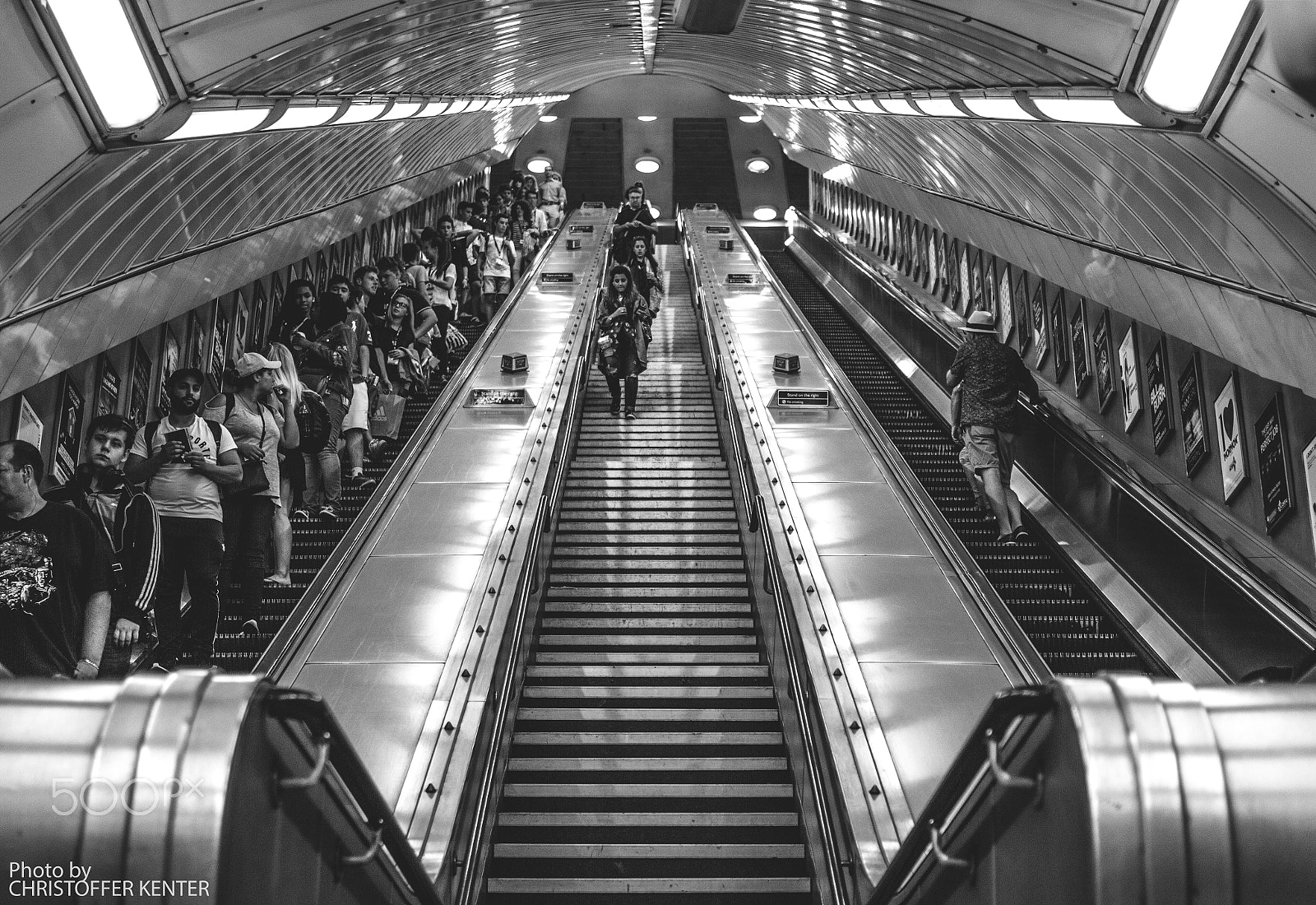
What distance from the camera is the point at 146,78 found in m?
5.72

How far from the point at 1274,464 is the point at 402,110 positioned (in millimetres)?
9086

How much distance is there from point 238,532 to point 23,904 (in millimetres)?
4363

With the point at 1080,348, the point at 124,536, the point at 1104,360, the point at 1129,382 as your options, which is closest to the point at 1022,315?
the point at 1080,348

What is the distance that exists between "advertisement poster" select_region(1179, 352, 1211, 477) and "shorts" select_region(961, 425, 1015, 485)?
1645 millimetres

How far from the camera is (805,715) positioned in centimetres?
574

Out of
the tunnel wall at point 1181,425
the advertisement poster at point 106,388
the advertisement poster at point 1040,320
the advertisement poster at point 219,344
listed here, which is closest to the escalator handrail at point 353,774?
the tunnel wall at point 1181,425

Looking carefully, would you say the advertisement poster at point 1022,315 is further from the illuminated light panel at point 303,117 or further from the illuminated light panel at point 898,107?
the illuminated light panel at point 303,117

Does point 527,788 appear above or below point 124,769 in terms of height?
below

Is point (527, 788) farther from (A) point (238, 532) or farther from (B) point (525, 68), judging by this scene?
(B) point (525, 68)

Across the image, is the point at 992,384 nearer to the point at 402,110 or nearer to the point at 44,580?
the point at 44,580

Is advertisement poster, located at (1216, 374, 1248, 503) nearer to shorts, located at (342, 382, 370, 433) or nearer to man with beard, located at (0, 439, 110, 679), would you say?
shorts, located at (342, 382, 370, 433)

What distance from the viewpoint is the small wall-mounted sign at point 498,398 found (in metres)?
10.9

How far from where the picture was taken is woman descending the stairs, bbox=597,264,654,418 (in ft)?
39.2

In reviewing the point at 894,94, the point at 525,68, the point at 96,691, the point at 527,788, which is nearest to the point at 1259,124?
the point at 527,788
